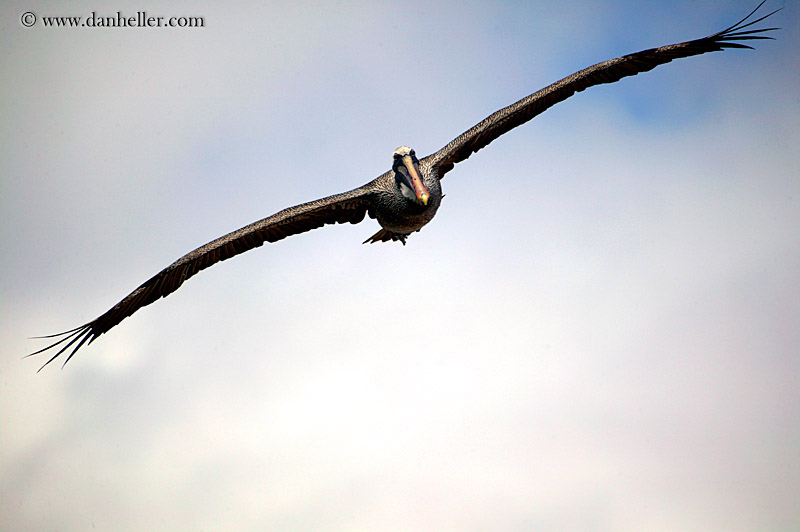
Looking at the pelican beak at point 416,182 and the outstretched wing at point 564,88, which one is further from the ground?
the outstretched wing at point 564,88

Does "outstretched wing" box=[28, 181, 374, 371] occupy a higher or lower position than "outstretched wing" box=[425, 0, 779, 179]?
lower

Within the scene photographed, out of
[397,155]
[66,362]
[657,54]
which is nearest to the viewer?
[66,362]

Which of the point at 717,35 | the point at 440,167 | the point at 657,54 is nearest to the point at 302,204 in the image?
the point at 440,167

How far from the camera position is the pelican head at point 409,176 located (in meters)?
10.8

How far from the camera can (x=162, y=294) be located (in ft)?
40.0

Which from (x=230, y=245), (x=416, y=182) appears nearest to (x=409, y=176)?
(x=416, y=182)

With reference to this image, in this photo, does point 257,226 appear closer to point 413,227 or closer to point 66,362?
point 413,227

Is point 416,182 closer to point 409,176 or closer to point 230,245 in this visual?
point 409,176

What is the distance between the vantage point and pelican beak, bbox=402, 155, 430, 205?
10.7 meters

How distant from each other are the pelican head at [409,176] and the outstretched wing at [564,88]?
0.76m

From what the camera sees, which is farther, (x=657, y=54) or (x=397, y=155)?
(x=657, y=54)

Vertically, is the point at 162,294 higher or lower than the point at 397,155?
lower

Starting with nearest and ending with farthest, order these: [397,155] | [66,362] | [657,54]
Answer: [66,362] < [397,155] < [657,54]

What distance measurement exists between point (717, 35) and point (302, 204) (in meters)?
8.22
